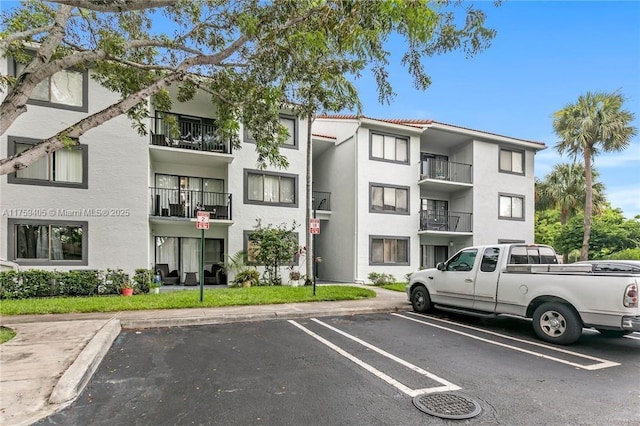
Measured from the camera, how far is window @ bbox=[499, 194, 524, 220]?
2111 centimetres

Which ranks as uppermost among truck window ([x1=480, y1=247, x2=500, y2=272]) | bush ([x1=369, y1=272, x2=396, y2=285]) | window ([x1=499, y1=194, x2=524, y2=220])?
window ([x1=499, y1=194, x2=524, y2=220])

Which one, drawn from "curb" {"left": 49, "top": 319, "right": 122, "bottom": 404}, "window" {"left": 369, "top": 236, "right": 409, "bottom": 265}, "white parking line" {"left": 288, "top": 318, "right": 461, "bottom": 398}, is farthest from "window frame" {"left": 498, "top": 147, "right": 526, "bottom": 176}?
"curb" {"left": 49, "top": 319, "right": 122, "bottom": 404}

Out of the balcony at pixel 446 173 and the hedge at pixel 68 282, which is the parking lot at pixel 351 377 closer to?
the hedge at pixel 68 282

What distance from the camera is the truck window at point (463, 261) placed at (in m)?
8.65

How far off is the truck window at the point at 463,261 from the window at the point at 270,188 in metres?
9.46

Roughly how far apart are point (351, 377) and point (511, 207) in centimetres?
2022

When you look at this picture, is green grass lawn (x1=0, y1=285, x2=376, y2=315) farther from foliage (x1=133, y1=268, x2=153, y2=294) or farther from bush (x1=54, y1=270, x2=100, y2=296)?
foliage (x1=133, y1=268, x2=153, y2=294)

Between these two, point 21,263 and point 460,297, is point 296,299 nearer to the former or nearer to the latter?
point 460,297

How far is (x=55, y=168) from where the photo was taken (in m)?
12.7

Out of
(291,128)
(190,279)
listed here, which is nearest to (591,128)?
(291,128)

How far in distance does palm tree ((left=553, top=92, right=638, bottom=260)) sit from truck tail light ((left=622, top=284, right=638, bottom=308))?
57.2 feet

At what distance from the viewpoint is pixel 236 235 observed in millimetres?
15758

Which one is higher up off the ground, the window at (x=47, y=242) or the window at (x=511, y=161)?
the window at (x=511, y=161)

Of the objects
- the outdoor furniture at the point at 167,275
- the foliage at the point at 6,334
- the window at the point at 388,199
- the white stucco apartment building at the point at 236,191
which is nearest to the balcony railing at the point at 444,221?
the white stucco apartment building at the point at 236,191
